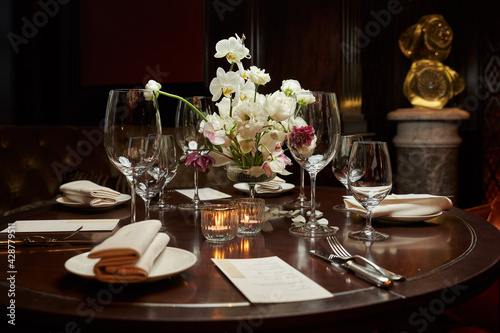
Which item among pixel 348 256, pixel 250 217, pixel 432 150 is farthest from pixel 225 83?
pixel 432 150

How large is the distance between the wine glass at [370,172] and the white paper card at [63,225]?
576mm

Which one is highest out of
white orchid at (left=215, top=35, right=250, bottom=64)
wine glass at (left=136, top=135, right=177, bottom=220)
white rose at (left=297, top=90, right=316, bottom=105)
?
white orchid at (left=215, top=35, right=250, bottom=64)

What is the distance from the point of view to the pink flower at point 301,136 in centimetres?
104

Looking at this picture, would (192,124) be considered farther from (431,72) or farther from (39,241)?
(431,72)

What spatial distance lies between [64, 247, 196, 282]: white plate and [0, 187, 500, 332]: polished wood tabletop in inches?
0.8

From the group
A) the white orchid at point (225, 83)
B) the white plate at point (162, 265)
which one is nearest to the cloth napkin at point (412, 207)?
the white orchid at point (225, 83)

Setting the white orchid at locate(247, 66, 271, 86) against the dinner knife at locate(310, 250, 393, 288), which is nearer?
the dinner knife at locate(310, 250, 393, 288)

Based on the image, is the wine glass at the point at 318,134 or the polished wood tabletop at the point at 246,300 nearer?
the polished wood tabletop at the point at 246,300

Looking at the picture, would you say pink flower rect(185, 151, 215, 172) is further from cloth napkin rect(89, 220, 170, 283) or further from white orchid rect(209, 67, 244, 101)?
cloth napkin rect(89, 220, 170, 283)

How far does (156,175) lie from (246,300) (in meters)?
0.57

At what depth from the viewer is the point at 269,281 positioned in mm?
721

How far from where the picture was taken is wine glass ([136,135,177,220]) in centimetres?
112

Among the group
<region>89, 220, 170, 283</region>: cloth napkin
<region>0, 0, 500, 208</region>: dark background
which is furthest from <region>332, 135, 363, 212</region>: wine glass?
<region>0, 0, 500, 208</region>: dark background

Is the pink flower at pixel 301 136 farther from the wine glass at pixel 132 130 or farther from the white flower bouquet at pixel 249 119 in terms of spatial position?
the wine glass at pixel 132 130
